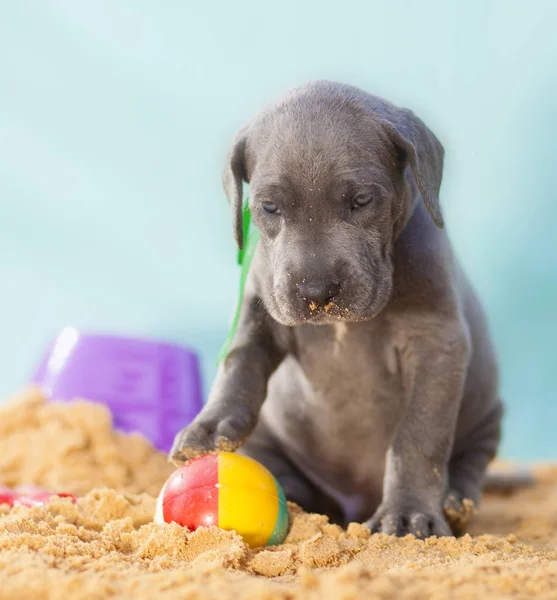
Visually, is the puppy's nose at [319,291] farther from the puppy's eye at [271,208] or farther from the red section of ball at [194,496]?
the red section of ball at [194,496]

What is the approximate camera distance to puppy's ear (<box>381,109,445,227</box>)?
312 cm

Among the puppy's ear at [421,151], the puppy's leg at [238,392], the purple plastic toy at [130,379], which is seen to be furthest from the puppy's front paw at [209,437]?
the purple plastic toy at [130,379]

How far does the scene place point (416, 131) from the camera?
3.24 m

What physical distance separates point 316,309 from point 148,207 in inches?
203

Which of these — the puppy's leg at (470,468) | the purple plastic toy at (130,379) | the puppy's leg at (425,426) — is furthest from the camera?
the purple plastic toy at (130,379)

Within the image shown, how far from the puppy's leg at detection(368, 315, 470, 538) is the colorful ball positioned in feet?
1.59

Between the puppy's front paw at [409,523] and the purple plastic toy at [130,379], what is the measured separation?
229 cm

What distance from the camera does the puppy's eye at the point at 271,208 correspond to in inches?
122

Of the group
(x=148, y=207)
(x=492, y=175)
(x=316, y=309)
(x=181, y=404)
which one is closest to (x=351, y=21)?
(x=492, y=175)

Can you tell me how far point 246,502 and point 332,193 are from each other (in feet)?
3.67

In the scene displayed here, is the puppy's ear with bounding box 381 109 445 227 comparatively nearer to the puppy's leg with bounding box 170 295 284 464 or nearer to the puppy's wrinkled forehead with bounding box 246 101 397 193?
the puppy's wrinkled forehead with bounding box 246 101 397 193

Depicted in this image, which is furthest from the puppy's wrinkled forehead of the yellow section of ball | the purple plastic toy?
the purple plastic toy

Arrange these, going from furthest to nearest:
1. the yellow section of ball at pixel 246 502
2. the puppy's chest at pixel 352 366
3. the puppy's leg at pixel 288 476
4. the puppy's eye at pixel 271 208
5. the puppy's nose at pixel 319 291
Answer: the puppy's leg at pixel 288 476 < the puppy's chest at pixel 352 366 < the puppy's eye at pixel 271 208 < the puppy's nose at pixel 319 291 < the yellow section of ball at pixel 246 502

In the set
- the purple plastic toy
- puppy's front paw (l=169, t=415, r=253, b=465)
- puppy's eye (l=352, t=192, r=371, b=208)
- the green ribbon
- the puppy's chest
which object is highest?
puppy's eye (l=352, t=192, r=371, b=208)
